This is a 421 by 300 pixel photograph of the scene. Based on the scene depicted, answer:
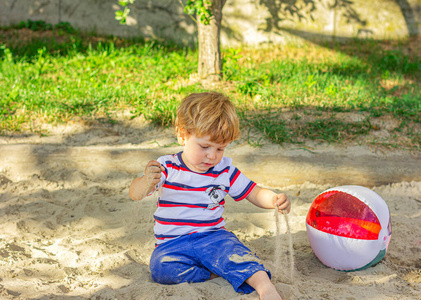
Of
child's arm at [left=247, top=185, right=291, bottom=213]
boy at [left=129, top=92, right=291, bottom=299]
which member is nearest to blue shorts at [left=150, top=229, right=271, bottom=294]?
boy at [left=129, top=92, right=291, bottom=299]

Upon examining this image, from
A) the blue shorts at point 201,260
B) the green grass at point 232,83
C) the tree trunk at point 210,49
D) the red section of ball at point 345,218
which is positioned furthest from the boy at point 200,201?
the tree trunk at point 210,49

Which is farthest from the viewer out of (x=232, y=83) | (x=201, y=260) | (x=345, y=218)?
(x=232, y=83)

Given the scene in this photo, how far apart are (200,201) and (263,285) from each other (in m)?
0.59

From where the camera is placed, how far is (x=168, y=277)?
2285 mm

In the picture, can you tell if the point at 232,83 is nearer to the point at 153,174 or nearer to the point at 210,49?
the point at 210,49

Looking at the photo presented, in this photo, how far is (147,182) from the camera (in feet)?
7.26

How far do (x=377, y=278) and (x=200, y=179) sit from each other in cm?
110

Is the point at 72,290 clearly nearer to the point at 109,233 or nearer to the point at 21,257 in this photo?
the point at 21,257

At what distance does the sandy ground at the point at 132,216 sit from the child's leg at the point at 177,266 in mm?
86

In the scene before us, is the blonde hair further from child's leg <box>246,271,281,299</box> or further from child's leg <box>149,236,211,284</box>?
child's leg <box>246,271,281,299</box>

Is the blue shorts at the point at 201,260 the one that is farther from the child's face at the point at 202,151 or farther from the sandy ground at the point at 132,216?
the child's face at the point at 202,151

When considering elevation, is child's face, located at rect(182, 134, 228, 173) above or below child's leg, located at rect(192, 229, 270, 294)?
above

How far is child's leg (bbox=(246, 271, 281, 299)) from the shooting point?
2.05 metres

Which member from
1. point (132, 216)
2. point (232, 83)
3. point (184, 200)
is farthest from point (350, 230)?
point (232, 83)
